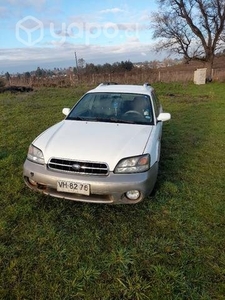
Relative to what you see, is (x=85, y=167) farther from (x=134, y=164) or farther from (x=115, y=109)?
(x=115, y=109)

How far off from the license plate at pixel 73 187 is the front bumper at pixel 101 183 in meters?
0.03

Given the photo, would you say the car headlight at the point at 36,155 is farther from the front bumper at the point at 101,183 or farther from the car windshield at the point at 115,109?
the car windshield at the point at 115,109

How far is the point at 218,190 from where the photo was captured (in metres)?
3.46

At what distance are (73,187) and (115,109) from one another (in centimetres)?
169

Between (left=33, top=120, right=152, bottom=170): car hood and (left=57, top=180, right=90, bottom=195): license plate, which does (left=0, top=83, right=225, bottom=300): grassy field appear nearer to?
(left=57, top=180, right=90, bottom=195): license plate

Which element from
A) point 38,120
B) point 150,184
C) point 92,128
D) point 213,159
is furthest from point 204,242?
point 38,120

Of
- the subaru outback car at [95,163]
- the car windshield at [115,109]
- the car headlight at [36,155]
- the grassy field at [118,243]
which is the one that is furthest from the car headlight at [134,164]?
the car windshield at [115,109]

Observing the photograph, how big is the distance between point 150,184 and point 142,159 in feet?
0.98

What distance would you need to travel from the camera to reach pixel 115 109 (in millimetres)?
3875


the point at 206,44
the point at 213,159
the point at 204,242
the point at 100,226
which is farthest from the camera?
the point at 206,44

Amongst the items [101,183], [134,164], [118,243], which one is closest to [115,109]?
[134,164]

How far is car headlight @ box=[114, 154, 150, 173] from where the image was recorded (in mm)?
2664

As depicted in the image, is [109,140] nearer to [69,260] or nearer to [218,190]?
[69,260]

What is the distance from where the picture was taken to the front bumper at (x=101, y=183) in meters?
2.57
